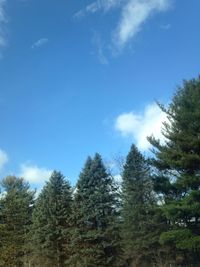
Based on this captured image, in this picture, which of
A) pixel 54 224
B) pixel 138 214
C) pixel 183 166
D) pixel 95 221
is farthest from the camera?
pixel 54 224

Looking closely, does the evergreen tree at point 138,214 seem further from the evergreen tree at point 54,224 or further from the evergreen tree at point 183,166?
the evergreen tree at point 183,166

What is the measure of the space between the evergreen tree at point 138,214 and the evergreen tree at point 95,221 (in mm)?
3865

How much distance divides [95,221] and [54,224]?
9.15 meters

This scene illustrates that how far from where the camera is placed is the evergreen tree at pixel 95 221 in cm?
4222

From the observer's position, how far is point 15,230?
6272 cm

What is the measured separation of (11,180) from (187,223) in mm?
44065

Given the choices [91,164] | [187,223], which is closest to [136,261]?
[91,164]

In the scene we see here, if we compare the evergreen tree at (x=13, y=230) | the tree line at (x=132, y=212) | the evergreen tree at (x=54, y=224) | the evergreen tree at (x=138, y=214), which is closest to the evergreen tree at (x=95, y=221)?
the tree line at (x=132, y=212)

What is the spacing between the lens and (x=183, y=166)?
111 feet

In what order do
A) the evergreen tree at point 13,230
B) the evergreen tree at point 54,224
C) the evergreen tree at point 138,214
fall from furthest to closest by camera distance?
the evergreen tree at point 13,230 < the evergreen tree at point 54,224 < the evergreen tree at point 138,214

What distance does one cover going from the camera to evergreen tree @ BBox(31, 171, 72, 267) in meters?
50.8

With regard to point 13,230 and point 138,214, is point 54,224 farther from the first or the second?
point 13,230

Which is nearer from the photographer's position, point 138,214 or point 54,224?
point 138,214

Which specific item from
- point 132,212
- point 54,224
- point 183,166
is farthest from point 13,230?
point 183,166
